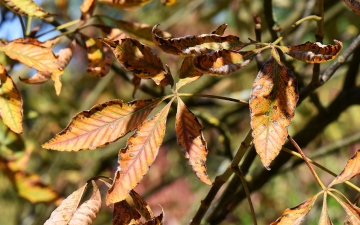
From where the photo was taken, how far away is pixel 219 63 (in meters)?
0.53

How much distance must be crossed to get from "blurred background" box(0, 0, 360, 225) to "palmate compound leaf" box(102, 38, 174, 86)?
249mm

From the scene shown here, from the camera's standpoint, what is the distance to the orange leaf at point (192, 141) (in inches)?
23.0

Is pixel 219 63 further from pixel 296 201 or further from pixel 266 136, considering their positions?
pixel 296 201

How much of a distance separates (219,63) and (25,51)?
313 mm

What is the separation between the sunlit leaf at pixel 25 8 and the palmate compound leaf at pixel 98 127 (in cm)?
20

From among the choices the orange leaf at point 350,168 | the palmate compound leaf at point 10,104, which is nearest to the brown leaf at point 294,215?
the orange leaf at point 350,168

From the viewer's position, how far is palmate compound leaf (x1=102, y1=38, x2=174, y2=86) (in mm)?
602

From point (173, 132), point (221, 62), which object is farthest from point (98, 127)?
A: point (173, 132)

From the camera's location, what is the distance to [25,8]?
0.71 m

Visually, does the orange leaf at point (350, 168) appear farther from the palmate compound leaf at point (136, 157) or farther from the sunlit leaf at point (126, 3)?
the sunlit leaf at point (126, 3)

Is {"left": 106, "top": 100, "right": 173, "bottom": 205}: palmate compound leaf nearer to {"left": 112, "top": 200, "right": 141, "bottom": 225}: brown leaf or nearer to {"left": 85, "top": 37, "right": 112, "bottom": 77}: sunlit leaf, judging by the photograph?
{"left": 112, "top": 200, "right": 141, "bottom": 225}: brown leaf

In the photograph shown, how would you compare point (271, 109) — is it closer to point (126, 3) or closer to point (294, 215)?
point (294, 215)

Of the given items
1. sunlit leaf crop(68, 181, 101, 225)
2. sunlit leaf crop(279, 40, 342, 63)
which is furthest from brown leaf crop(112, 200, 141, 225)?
sunlit leaf crop(279, 40, 342, 63)

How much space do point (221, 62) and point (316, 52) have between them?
0.35ft
